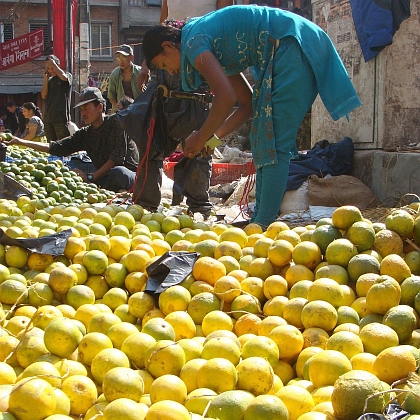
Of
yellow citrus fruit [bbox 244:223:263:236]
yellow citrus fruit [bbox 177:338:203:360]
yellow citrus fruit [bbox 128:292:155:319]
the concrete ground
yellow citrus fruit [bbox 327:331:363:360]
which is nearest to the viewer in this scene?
yellow citrus fruit [bbox 327:331:363:360]

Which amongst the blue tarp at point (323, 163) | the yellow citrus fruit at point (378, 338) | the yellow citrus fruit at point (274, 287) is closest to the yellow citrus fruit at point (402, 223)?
the yellow citrus fruit at point (274, 287)

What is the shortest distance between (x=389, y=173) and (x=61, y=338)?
185 inches

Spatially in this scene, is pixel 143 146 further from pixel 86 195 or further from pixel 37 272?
pixel 37 272

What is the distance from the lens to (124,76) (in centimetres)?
908

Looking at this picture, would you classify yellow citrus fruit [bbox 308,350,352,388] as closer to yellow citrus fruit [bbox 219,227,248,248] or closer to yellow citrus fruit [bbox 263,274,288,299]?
yellow citrus fruit [bbox 263,274,288,299]

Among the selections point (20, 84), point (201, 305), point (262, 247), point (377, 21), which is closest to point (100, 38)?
point (20, 84)

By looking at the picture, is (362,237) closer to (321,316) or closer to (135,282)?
(321,316)

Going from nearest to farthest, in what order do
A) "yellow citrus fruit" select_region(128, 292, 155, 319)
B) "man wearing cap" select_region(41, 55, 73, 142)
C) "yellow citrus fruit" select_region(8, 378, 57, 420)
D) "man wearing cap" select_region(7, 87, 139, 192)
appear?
"yellow citrus fruit" select_region(8, 378, 57, 420), "yellow citrus fruit" select_region(128, 292, 155, 319), "man wearing cap" select_region(7, 87, 139, 192), "man wearing cap" select_region(41, 55, 73, 142)

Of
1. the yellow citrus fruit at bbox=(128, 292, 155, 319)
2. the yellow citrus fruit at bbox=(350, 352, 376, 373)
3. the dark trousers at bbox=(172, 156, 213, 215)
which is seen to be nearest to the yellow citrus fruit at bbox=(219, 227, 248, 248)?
the yellow citrus fruit at bbox=(128, 292, 155, 319)

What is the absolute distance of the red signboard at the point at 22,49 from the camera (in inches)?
701

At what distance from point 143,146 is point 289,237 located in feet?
8.67

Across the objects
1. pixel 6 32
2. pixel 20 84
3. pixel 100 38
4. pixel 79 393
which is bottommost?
pixel 79 393

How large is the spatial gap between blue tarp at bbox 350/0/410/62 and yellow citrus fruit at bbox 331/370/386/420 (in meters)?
5.39

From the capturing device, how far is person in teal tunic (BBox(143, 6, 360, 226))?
11.9ft
